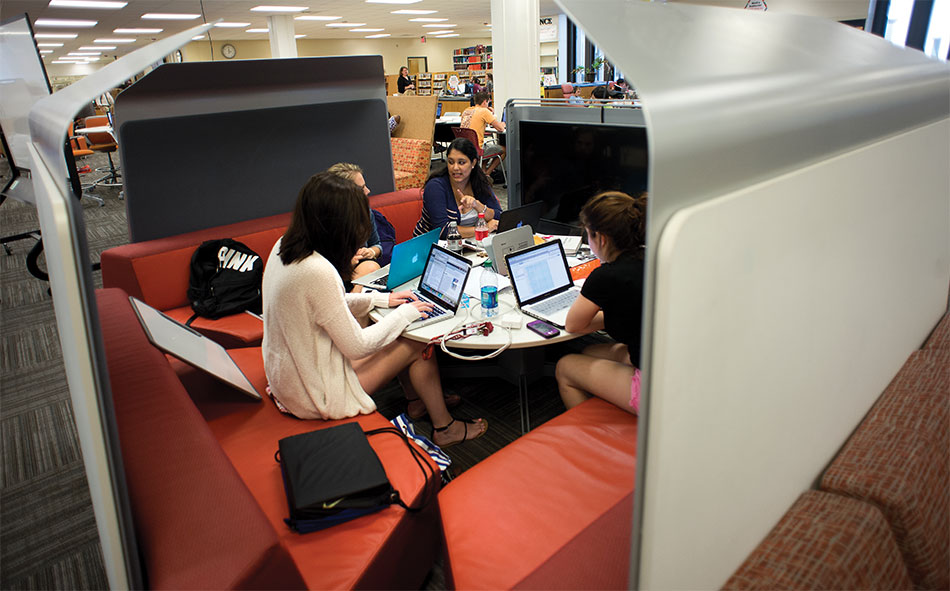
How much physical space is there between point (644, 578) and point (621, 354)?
1.71 metres

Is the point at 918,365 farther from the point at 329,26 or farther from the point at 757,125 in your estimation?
the point at 329,26

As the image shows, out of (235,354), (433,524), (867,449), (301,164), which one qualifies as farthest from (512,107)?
(867,449)

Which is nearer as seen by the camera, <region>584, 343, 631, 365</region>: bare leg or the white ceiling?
<region>584, 343, 631, 365</region>: bare leg

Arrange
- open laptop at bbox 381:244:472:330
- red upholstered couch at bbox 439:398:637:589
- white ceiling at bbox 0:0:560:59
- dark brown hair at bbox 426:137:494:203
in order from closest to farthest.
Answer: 1. red upholstered couch at bbox 439:398:637:589
2. open laptop at bbox 381:244:472:330
3. dark brown hair at bbox 426:137:494:203
4. white ceiling at bbox 0:0:560:59

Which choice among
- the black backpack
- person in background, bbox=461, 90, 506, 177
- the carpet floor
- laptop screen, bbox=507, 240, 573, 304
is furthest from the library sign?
laptop screen, bbox=507, 240, 573, 304

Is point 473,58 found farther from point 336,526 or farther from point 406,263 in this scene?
point 336,526

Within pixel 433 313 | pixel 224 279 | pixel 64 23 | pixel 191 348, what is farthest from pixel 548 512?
pixel 64 23

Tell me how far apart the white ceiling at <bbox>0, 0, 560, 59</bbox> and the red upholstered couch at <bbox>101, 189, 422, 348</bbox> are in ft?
23.7

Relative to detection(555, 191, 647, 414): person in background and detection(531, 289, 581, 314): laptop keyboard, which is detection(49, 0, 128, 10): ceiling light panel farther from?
detection(555, 191, 647, 414): person in background

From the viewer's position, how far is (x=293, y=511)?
59.7 inches

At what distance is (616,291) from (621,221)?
258mm

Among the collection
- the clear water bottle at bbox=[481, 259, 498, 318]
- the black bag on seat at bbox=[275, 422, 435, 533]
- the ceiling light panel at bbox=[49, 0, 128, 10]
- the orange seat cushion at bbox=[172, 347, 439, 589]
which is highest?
the ceiling light panel at bbox=[49, 0, 128, 10]

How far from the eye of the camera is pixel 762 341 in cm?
83

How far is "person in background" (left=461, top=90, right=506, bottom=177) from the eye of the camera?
22.5 feet
